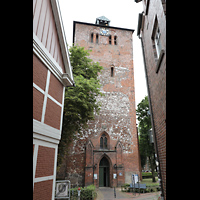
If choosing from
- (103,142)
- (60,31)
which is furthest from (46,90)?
(103,142)

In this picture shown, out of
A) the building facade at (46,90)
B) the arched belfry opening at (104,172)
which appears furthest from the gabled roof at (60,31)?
the arched belfry opening at (104,172)

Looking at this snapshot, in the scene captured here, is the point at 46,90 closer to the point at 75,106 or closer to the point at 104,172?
the point at 75,106

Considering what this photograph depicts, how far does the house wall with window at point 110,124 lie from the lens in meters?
17.1

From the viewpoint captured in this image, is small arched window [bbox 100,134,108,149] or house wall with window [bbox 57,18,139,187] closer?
house wall with window [bbox 57,18,139,187]

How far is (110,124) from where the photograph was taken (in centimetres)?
1933

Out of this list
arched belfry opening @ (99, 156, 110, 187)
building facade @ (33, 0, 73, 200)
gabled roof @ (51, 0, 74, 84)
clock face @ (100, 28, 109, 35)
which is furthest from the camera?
clock face @ (100, 28, 109, 35)

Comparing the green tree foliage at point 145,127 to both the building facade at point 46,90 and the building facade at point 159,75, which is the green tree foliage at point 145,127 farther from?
the building facade at point 46,90

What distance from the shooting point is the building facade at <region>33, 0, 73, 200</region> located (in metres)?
4.99

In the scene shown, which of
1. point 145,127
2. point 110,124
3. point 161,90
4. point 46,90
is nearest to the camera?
point 161,90

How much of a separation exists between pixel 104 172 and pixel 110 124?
209 inches

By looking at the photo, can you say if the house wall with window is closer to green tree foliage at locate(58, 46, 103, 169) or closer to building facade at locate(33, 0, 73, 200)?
green tree foliage at locate(58, 46, 103, 169)

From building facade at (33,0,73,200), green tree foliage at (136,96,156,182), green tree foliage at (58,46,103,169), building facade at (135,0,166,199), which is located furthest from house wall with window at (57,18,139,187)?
building facade at (135,0,166,199)
